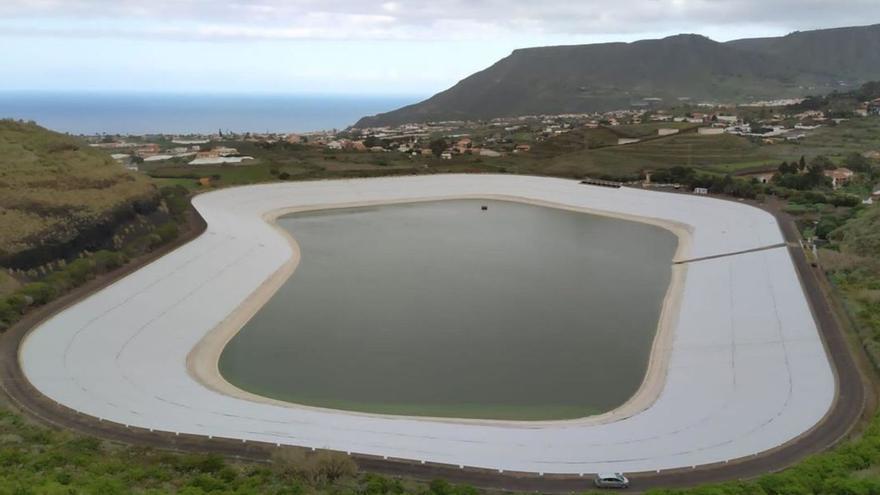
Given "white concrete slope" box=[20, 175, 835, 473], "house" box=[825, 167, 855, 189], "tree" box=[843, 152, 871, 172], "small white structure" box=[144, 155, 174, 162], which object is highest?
"small white structure" box=[144, 155, 174, 162]

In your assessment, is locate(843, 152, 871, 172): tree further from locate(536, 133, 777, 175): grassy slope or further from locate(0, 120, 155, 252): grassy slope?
locate(0, 120, 155, 252): grassy slope

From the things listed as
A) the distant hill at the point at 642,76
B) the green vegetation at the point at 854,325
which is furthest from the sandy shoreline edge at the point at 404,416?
the distant hill at the point at 642,76

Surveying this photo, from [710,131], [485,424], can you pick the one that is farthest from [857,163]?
[485,424]

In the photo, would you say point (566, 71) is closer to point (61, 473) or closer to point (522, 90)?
point (522, 90)

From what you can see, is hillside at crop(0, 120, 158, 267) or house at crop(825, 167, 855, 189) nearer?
hillside at crop(0, 120, 158, 267)

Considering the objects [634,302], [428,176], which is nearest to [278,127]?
[428,176]

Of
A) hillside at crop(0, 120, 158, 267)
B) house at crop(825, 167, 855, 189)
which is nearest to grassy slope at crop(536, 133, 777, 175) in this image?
house at crop(825, 167, 855, 189)
